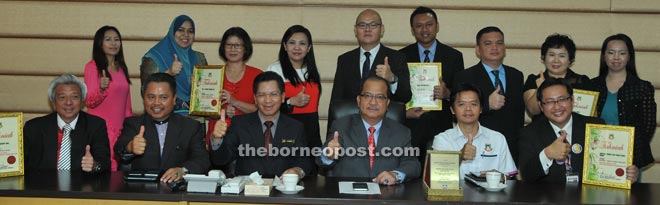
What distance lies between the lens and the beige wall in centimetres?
570

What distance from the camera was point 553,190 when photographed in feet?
10.3

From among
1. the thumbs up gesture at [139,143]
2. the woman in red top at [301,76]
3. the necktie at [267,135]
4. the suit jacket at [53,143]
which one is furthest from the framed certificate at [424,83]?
the suit jacket at [53,143]

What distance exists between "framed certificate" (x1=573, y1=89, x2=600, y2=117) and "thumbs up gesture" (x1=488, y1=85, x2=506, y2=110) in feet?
1.44

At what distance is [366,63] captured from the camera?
4602 millimetres

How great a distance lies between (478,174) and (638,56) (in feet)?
9.90

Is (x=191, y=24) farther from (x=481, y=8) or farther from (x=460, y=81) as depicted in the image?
(x=481, y=8)

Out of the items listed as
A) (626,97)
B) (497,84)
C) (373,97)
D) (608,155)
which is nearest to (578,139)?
(608,155)

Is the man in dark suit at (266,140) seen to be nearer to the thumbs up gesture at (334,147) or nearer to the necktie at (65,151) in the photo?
the thumbs up gesture at (334,147)

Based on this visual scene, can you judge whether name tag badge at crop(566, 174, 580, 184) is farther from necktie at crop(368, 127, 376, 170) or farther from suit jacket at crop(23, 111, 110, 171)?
suit jacket at crop(23, 111, 110, 171)

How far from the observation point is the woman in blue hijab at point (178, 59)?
4758 millimetres

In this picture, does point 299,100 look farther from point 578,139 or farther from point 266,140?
point 578,139

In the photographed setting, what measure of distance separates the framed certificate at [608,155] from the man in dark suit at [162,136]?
6.18 feet

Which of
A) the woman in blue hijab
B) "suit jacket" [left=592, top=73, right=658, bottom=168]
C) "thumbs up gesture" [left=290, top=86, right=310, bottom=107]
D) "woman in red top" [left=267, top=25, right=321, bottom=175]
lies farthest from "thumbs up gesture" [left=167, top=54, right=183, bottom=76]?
"suit jacket" [left=592, top=73, right=658, bottom=168]

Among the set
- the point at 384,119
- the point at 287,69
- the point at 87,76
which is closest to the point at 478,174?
the point at 384,119
